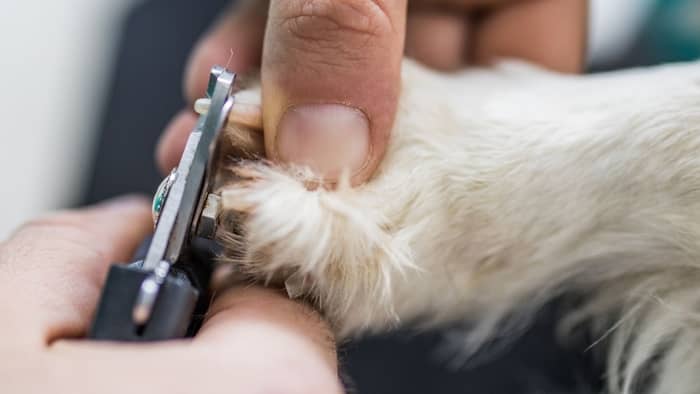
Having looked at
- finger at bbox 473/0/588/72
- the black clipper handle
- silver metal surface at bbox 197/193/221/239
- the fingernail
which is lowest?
the black clipper handle

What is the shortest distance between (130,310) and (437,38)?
663 millimetres

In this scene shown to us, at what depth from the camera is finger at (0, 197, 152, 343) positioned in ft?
1.39

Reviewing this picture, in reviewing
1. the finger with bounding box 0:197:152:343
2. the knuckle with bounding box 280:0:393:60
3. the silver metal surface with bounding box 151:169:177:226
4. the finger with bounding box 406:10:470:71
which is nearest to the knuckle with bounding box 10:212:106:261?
the finger with bounding box 0:197:152:343

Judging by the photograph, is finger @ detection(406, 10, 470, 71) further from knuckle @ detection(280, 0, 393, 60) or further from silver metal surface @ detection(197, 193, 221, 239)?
silver metal surface @ detection(197, 193, 221, 239)

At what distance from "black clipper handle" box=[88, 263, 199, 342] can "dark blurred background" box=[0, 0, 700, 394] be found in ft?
1.44

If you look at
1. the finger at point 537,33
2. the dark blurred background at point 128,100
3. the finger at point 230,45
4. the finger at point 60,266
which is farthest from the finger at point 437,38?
the finger at point 60,266

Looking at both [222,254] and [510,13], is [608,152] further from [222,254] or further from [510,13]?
[510,13]

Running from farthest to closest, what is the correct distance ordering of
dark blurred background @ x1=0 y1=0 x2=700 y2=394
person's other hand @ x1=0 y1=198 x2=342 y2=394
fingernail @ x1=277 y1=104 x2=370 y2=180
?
dark blurred background @ x1=0 y1=0 x2=700 y2=394 < fingernail @ x1=277 y1=104 x2=370 y2=180 < person's other hand @ x1=0 y1=198 x2=342 y2=394

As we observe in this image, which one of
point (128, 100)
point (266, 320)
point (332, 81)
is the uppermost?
point (332, 81)

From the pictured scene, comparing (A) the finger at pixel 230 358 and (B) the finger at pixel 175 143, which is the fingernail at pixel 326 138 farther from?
(B) the finger at pixel 175 143

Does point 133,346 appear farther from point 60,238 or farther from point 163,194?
point 60,238

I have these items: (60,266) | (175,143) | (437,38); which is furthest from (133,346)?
(437,38)

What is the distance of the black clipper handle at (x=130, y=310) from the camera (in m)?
0.38

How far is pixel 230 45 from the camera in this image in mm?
887
